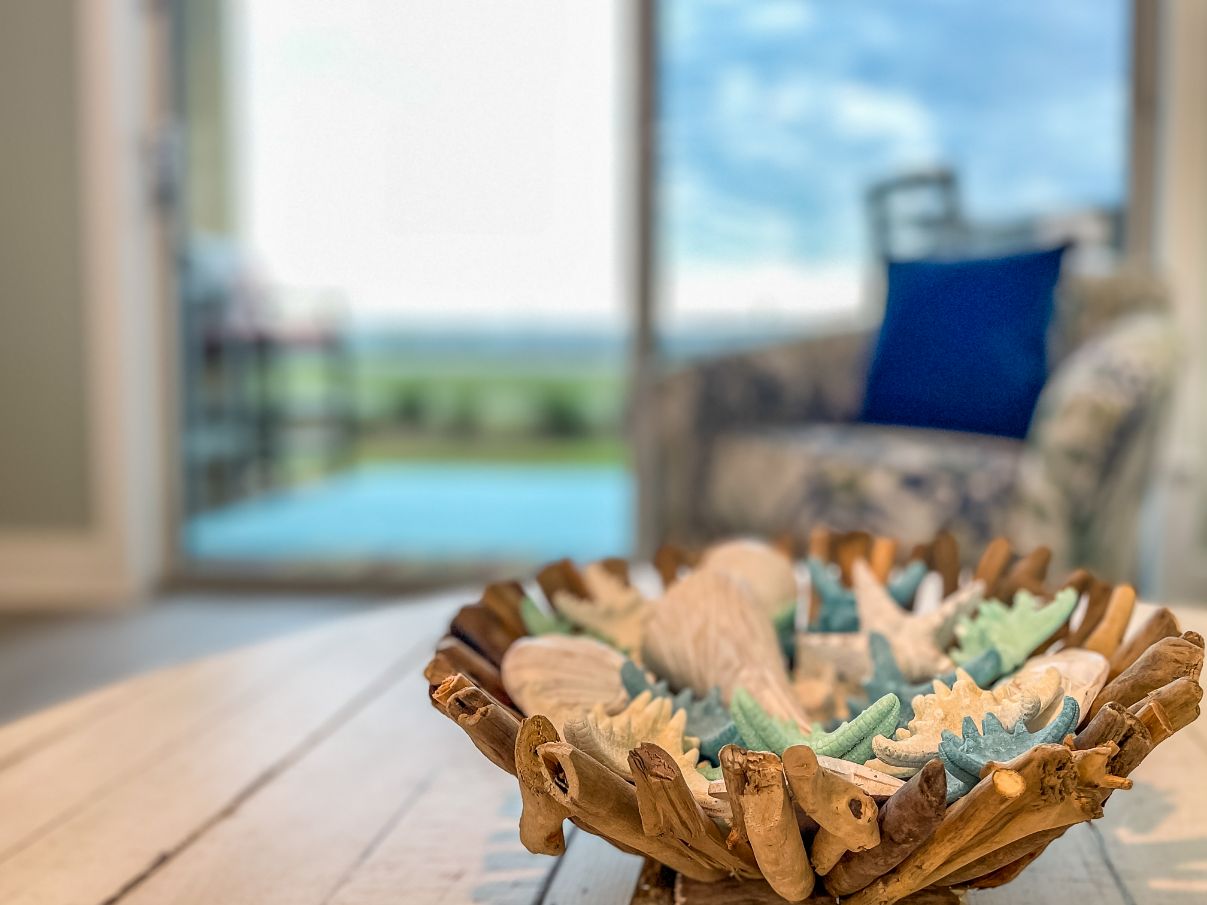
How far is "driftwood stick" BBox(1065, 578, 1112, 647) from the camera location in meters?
0.50

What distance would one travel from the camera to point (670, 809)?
1.13ft

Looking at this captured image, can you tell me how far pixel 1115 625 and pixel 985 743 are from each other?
0.18 m

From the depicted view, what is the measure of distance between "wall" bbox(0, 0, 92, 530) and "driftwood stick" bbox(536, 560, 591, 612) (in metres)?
2.61

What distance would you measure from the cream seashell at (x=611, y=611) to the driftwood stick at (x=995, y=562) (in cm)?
18

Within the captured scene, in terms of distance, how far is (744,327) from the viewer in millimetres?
2838

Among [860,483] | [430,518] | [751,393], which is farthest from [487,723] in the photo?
[430,518]

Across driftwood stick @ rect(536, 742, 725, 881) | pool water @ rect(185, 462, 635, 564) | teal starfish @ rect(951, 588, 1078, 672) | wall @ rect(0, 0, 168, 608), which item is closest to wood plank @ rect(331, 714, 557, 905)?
driftwood stick @ rect(536, 742, 725, 881)

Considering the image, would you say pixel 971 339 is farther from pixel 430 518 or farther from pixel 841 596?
pixel 430 518

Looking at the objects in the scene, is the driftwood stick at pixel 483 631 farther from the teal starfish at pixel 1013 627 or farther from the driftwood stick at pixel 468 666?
the teal starfish at pixel 1013 627

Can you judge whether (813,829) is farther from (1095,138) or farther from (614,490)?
(614,490)

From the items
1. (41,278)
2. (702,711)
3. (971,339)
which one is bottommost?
(702,711)

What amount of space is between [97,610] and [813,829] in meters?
2.74

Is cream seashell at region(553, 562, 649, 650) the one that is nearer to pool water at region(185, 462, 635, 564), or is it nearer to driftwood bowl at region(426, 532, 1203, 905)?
driftwood bowl at region(426, 532, 1203, 905)

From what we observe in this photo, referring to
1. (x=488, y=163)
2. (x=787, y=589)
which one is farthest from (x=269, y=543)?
(x=787, y=589)
